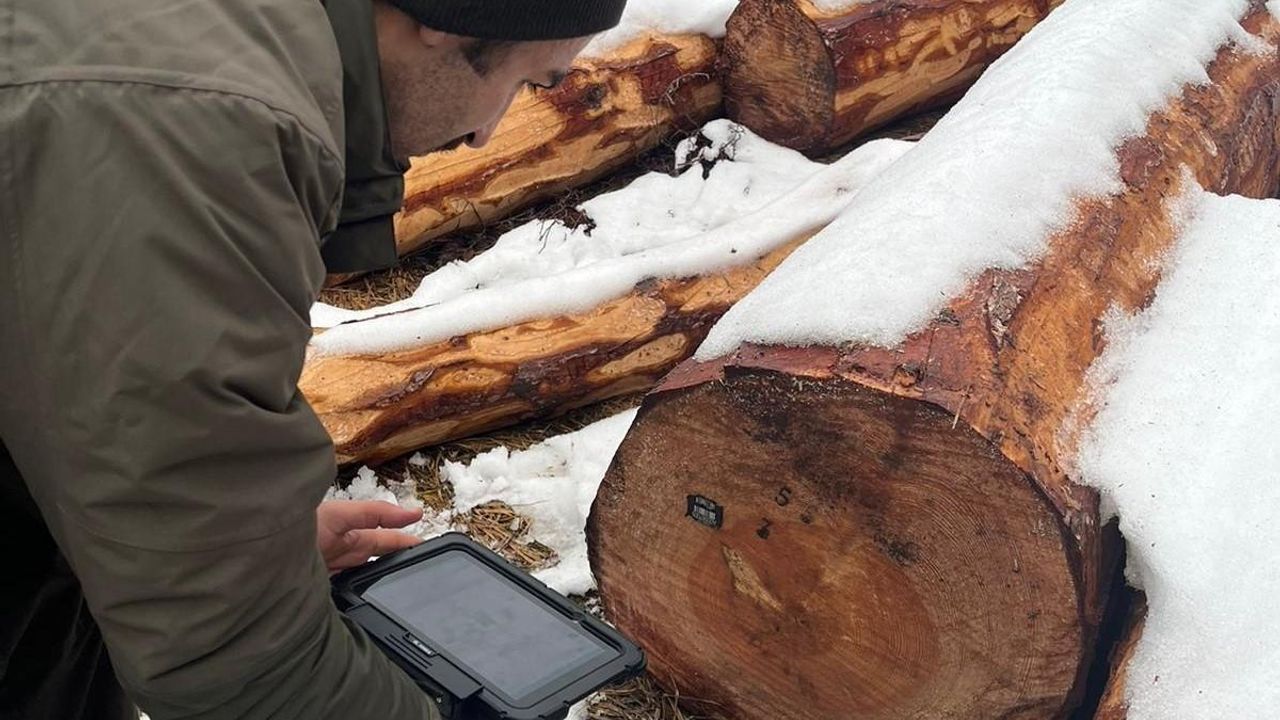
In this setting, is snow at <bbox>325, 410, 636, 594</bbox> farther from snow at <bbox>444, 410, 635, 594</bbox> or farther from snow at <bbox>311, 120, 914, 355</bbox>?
snow at <bbox>311, 120, 914, 355</bbox>

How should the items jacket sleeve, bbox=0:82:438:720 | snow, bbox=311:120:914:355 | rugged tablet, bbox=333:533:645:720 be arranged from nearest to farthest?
jacket sleeve, bbox=0:82:438:720, rugged tablet, bbox=333:533:645:720, snow, bbox=311:120:914:355

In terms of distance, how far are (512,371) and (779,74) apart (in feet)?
6.62

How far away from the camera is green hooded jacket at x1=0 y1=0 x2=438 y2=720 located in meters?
1.03

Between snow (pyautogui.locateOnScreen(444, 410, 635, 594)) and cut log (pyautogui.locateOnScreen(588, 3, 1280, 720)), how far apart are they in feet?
2.18

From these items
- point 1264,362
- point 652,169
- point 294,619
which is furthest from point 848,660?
point 652,169

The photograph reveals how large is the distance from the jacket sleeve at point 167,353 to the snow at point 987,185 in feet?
3.77

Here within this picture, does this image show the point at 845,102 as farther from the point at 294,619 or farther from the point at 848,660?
the point at 294,619

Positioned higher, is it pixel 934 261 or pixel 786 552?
pixel 934 261

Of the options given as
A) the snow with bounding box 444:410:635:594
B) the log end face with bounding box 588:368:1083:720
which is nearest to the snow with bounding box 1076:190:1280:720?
the log end face with bounding box 588:368:1083:720

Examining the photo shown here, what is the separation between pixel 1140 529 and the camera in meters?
2.05

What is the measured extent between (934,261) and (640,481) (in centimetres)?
72

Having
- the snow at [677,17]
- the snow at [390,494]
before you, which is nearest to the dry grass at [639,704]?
the snow at [390,494]

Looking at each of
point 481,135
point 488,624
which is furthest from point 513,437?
point 481,135

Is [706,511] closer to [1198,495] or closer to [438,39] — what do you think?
[1198,495]
